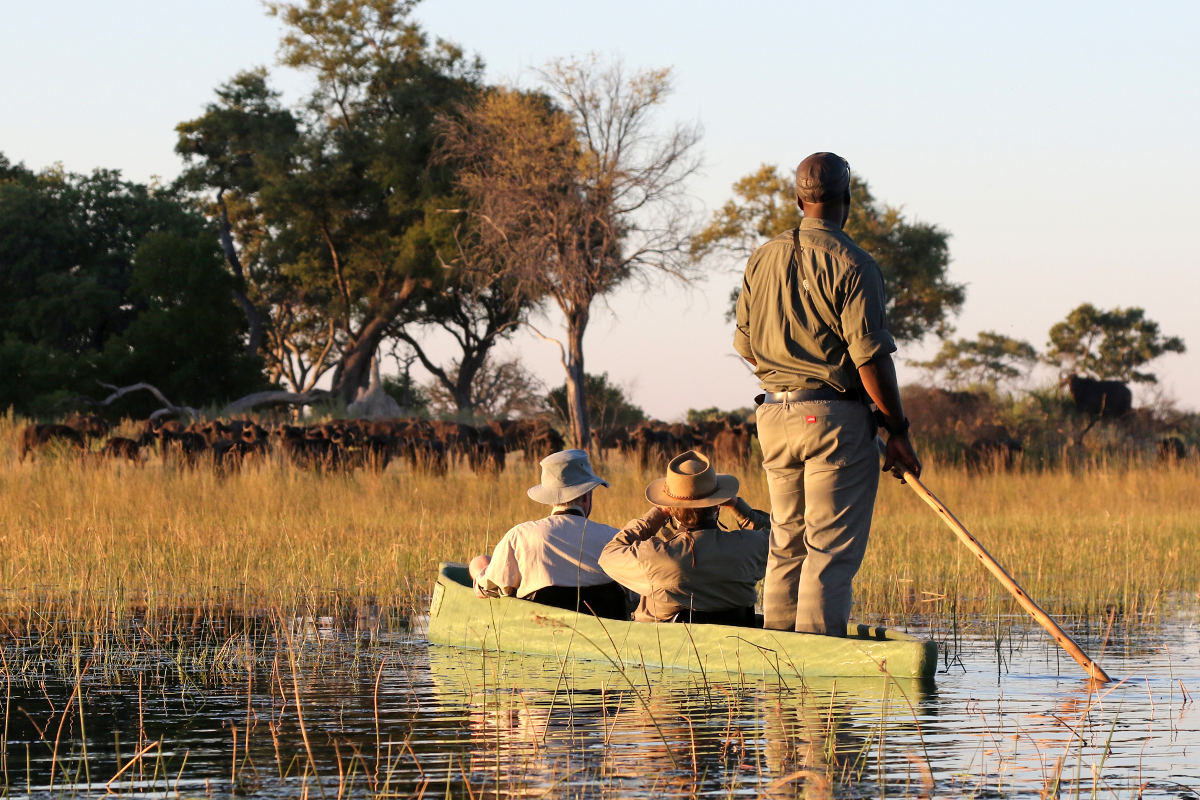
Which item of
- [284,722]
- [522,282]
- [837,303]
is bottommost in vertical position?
[284,722]

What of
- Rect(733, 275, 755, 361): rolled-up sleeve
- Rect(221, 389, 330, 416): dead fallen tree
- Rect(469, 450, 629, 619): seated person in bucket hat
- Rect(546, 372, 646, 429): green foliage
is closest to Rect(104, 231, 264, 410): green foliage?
Rect(221, 389, 330, 416): dead fallen tree

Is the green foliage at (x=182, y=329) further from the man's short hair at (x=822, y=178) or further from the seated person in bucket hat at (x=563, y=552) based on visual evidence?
the man's short hair at (x=822, y=178)

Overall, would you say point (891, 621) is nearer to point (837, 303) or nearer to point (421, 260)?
point (837, 303)

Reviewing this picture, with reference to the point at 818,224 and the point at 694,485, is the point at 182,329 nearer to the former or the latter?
the point at 694,485

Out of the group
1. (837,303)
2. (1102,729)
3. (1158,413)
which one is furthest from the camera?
(1158,413)

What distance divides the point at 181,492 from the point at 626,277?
71.6 feet

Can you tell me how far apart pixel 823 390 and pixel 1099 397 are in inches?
896

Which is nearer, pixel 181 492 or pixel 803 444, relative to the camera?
pixel 803 444

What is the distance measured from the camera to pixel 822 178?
745 centimetres

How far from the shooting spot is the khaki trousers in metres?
7.22

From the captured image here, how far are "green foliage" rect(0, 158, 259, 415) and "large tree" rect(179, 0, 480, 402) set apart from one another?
2.81 metres

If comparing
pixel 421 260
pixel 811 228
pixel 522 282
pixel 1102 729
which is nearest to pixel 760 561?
pixel 811 228

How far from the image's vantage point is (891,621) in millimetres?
10148

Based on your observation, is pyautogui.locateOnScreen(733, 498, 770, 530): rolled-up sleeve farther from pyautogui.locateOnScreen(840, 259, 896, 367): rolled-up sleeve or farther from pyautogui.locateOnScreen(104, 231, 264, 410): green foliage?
pyautogui.locateOnScreen(104, 231, 264, 410): green foliage
